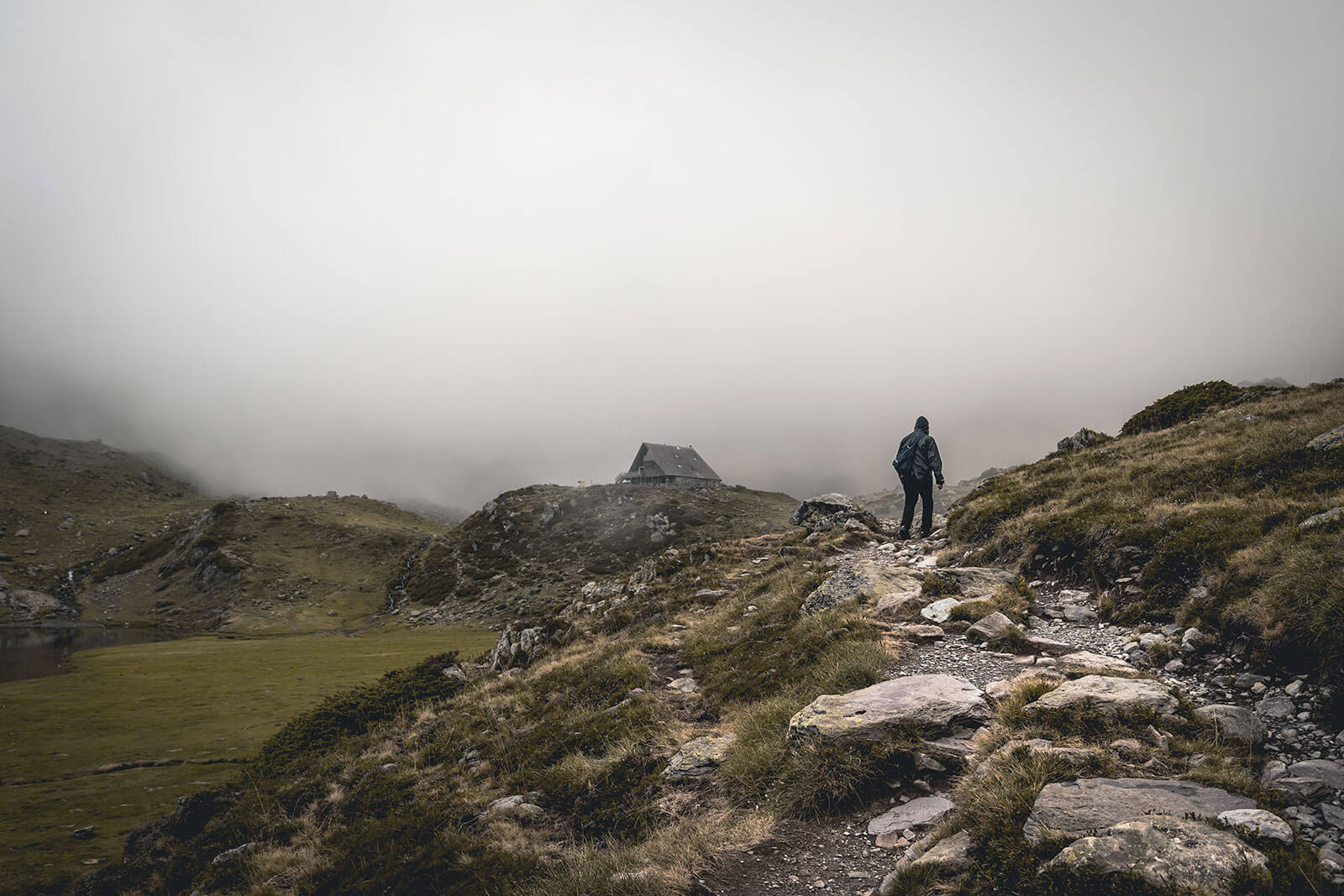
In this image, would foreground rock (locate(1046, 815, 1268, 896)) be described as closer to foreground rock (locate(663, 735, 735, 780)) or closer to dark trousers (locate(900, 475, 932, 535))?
foreground rock (locate(663, 735, 735, 780))

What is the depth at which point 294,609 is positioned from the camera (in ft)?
386

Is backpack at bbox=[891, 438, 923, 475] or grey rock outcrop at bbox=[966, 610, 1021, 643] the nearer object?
grey rock outcrop at bbox=[966, 610, 1021, 643]

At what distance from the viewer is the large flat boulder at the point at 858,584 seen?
15055mm

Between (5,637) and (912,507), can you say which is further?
(5,637)

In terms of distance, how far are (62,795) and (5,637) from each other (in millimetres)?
121202

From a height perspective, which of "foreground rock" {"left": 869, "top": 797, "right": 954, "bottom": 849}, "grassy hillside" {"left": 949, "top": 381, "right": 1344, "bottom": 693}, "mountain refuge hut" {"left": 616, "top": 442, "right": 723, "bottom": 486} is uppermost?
"mountain refuge hut" {"left": 616, "top": 442, "right": 723, "bottom": 486}

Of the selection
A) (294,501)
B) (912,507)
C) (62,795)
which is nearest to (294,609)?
(294,501)

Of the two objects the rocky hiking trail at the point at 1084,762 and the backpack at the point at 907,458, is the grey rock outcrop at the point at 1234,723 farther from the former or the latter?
the backpack at the point at 907,458

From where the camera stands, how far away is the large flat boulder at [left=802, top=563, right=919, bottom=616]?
15.1 meters

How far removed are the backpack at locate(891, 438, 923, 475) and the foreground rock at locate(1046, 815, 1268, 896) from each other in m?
18.2

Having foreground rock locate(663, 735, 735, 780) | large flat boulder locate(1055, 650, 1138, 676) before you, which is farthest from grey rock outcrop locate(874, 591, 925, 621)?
foreground rock locate(663, 735, 735, 780)

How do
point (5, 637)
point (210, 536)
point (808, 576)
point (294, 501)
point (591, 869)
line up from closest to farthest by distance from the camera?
point (591, 869)
point (808, 576)
point (5, 637)
point (210, 536)
point (294, 501)

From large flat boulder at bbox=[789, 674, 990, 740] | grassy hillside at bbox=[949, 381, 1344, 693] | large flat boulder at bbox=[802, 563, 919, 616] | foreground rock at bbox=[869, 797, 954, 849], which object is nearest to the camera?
foreground rock at bbox=[869, 797, 954, 849]

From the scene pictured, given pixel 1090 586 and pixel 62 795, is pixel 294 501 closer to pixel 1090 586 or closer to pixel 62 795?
pixel 62 795
